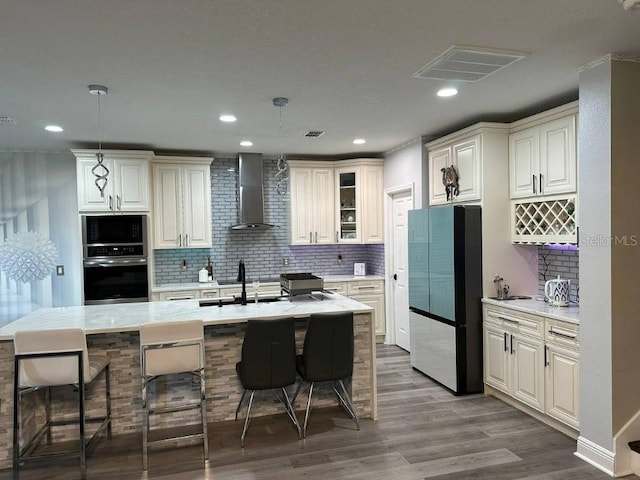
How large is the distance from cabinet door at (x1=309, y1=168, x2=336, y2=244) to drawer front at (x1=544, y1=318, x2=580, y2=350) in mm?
3378

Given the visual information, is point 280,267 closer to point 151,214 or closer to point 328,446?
point 151,214

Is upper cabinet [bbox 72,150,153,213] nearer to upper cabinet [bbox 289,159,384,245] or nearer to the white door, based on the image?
upper cabinet [bbox 289,159,384,245]

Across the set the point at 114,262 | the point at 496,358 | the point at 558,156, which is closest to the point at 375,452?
the point at 496,358

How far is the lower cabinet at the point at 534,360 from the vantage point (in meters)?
3.23

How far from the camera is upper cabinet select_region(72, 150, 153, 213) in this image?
5.08m

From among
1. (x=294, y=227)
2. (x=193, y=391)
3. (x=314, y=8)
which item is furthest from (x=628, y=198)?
(x=294, y=227)

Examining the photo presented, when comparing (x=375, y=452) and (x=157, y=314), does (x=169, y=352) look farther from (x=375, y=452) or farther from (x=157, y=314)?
(x=375, y=452)

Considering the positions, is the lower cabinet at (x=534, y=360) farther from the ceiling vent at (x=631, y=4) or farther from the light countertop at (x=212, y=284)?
the light countertop at (x=212, y=284)

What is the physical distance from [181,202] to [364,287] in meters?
2.73

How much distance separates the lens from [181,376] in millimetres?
3582

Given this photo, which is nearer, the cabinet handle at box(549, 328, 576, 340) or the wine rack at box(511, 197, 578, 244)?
the cabinet handle at box(549, 328, 576, 340)

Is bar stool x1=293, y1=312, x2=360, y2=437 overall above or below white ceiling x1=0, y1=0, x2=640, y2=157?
below

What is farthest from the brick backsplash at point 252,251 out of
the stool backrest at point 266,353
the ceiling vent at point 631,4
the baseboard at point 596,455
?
the ceiling vent at point 631,4

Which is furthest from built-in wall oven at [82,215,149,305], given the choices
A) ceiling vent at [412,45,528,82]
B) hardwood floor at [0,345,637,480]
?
ceiling vent at [412,45,528,82]
